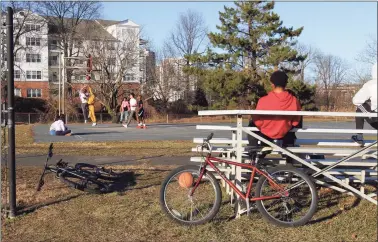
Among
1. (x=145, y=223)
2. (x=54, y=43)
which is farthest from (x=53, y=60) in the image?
(x=145, y=223)

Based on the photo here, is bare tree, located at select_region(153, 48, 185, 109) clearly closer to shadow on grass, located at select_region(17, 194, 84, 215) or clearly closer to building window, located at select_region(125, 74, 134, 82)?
building window, located at select_region(125, 74, 134, 82)

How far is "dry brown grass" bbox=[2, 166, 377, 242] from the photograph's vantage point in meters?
4.66

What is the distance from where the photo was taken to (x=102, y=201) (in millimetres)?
6215

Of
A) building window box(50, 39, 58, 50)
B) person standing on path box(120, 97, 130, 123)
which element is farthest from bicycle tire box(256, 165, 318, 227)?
building window box(50, 39, 58, 50)

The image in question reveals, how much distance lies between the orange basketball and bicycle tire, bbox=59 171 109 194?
1.97 metres

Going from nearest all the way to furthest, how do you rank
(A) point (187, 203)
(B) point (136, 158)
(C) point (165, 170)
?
1. (A) point (187, 203)
2. (C) point (165, 170)
3. (B) point (136, 158)

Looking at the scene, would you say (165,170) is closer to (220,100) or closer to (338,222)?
(338,222)

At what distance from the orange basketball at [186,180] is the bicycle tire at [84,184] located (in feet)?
6.47

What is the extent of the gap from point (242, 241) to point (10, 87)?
3.44 meters

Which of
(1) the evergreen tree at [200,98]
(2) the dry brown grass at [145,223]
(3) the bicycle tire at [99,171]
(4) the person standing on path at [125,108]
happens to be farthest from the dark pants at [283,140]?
(1) the evergreen tree at [200,98]

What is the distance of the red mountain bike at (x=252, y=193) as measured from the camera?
4.86 metres

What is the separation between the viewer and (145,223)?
5176 mm

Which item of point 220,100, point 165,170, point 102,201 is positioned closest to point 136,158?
point 165,170

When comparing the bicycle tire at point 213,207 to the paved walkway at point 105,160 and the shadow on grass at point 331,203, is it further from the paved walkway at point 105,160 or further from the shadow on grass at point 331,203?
the paved walkway at point 105,160
